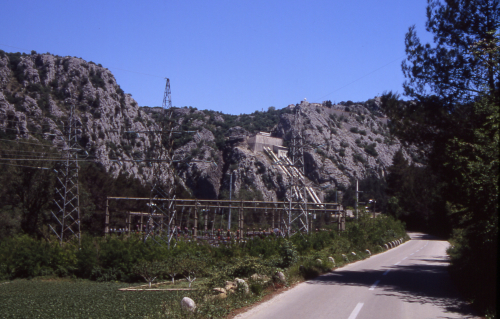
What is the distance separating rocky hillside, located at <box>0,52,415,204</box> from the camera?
63719mm

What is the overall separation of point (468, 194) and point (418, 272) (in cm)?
891

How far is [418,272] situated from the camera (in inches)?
741

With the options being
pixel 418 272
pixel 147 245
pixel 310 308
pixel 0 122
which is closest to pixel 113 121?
pixel 0 122

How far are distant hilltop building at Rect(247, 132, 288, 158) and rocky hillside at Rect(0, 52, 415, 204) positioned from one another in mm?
2044

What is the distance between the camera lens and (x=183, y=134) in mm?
96625

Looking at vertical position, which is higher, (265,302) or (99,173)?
(99,173)

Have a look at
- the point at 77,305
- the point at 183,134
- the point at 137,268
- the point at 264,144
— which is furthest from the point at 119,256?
the point at 264,144

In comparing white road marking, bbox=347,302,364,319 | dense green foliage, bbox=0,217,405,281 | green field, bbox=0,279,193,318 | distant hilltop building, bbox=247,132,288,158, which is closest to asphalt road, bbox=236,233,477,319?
white road marking, bbox=347,302,364,319

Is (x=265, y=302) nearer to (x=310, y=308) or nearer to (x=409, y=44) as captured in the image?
(x=310, y=308)

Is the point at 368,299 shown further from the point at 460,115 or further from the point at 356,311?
the point at 460,115

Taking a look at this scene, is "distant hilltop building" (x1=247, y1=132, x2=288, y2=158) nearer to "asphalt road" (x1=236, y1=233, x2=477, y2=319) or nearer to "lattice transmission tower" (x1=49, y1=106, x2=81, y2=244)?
"lattice transmission tower" (x1=49, y1=106, x2=81, y2=244)

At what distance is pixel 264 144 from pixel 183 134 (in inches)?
729

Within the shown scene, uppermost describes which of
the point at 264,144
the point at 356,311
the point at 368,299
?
the point at 264,144

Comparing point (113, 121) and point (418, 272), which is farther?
point (113, 121)
